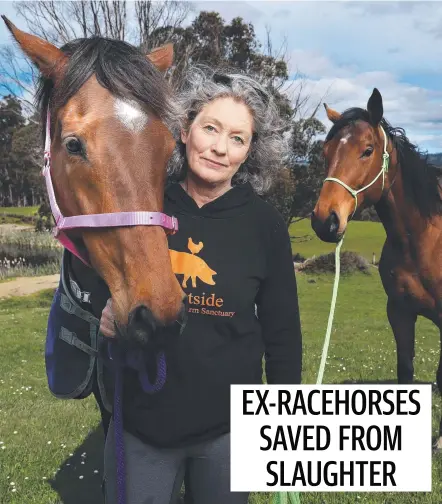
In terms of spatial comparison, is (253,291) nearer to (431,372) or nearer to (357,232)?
(431,372)

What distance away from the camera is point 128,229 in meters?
1.24

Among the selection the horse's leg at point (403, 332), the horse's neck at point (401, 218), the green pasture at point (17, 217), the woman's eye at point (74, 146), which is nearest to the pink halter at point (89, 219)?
the woman's eye at point (74, 146)

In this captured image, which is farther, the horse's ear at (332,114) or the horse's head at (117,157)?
the horse's ear at (332,114)

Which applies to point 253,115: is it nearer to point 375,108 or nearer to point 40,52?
point 40,52

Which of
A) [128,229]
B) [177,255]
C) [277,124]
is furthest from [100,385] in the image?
[277,124]

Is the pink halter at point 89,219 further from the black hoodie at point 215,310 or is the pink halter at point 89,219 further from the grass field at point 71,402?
the grass field at point 71,402

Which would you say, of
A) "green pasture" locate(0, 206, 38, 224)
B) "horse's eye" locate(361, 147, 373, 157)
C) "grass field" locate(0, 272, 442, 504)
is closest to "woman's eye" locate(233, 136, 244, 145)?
"horse's eye" locate(361, 147, 373, 157)

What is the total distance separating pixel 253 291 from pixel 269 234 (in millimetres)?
204

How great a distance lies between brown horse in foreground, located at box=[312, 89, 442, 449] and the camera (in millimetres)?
3361

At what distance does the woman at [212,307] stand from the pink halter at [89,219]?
293 millimetres

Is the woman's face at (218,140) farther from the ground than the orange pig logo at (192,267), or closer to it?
farther from the ground

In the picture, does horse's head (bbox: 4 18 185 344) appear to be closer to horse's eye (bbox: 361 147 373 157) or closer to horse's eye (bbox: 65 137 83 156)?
horse's eye (bbox: 65 137 83 156)

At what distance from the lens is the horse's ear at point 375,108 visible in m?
3.35

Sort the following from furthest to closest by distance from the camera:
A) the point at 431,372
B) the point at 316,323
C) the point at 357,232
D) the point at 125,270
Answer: the point at 357,232 → the point at 316,323 → the point at 431,372 → the point at 125,270
